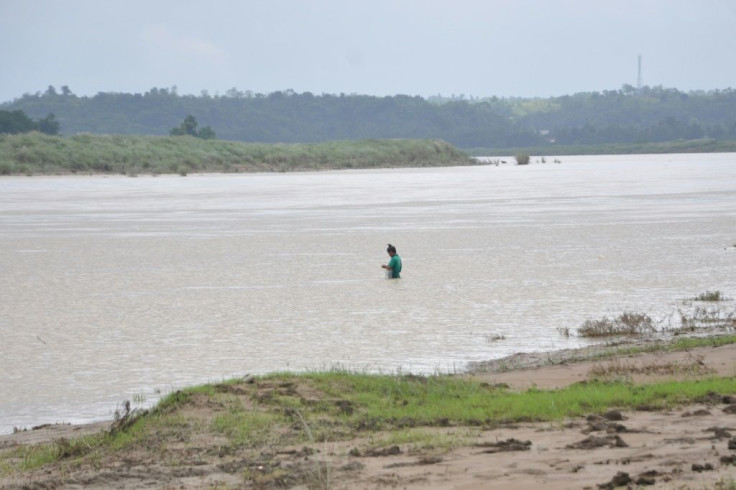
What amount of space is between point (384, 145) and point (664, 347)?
10769cm

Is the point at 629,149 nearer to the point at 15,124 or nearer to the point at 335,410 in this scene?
the point at 15,124

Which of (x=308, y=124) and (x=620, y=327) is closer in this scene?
(x=620, y=327)

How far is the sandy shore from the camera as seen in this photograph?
6824 mm

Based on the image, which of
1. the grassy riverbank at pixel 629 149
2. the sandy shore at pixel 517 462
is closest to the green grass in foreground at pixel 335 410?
the sandy shore at pixel 517 462

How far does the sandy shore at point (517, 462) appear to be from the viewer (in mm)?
6824

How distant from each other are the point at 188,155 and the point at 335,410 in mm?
86270

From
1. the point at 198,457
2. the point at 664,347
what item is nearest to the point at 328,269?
the point at 664,347

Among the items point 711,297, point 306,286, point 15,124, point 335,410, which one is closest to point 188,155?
point 15,124

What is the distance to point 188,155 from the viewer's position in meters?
93.9

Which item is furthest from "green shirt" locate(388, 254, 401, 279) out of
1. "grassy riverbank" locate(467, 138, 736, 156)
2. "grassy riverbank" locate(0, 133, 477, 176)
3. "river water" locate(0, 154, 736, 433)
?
"grassy riverbank" locate(467, 138, 736, 156)

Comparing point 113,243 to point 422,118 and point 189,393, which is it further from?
point 422,118

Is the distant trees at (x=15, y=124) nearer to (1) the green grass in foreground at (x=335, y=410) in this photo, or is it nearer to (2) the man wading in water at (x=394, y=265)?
(2) the man wading in water at (x=394, y=265)

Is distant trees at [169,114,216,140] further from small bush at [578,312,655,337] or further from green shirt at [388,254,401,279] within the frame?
small bush at [578,312,655,337]

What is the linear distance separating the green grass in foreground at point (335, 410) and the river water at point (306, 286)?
170 cm
